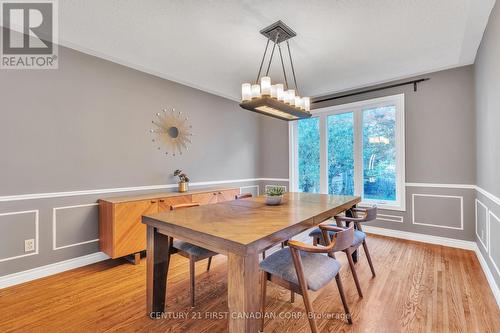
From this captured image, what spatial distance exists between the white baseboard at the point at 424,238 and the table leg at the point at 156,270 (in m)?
3.48

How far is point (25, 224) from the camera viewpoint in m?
2.39

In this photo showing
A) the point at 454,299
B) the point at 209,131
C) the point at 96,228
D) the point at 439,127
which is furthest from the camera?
the point at 209,131

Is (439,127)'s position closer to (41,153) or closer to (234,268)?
(234,268)

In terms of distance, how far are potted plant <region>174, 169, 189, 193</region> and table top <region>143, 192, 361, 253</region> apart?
58.5 inches

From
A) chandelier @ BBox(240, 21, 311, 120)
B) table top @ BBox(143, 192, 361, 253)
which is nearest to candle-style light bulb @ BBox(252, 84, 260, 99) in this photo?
chandelier @ BBox(240, 21, 311, 120)

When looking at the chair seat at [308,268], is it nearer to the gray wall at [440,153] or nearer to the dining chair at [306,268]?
the dining chair at [306,268]

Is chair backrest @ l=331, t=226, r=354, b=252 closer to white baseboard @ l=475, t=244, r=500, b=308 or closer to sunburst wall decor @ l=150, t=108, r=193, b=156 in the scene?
white baseboard @ l=475, t=244, r=500, b=308

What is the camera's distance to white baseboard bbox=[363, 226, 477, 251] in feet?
10.4

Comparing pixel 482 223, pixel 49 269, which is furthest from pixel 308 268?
pixel 49 269

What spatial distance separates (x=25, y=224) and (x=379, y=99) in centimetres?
506

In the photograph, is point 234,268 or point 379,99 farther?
point 379,99

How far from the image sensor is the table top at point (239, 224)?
4.28ft

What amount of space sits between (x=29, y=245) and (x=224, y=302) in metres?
2.14

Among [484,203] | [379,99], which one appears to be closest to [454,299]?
[484,203]
